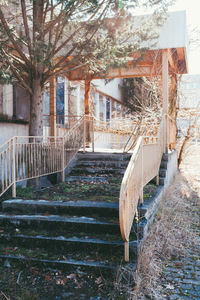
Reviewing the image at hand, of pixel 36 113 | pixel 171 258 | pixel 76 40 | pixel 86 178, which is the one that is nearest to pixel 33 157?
pixel 36 113

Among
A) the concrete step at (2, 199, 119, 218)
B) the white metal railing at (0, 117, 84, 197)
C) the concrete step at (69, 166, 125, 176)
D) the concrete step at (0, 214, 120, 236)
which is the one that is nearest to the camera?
the concrete step at (0, 214, 120, 236)

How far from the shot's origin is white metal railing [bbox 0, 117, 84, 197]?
218 inches

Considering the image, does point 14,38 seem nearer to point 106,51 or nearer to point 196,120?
point 106,51

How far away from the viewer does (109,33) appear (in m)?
7.06

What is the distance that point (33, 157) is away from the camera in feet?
21.0

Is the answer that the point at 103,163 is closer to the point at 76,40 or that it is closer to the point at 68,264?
the point at 76,40

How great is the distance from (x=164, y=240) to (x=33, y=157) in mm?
3271

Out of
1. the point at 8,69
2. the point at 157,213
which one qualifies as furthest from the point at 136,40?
the point at 157,213

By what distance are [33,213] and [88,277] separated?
1.84 meters

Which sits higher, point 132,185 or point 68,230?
point 132,185

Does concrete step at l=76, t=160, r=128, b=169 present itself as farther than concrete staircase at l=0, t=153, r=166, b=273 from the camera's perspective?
Yes

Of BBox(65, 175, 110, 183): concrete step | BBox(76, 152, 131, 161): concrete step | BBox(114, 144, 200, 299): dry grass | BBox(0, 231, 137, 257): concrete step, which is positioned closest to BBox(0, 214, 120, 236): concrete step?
BBox(0, 231, 137, 257): concrete step

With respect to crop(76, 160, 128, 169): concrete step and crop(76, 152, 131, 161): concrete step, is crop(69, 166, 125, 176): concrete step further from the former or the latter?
crop(76, 152, 131, 161): concrete step

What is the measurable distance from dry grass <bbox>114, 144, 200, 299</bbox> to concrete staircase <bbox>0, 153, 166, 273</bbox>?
10.2 inches
